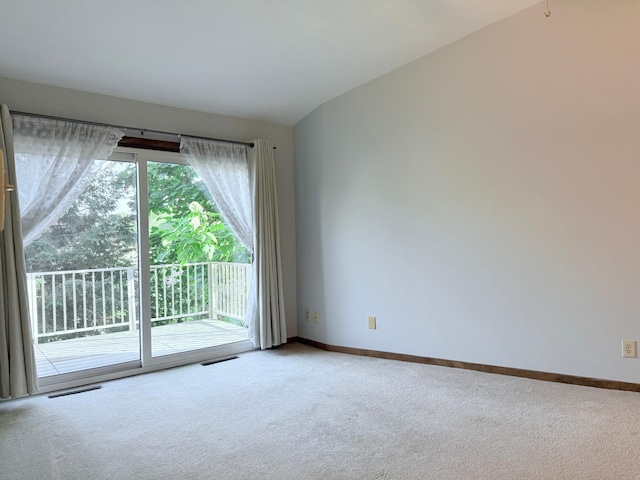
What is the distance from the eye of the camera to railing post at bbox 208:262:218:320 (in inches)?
181

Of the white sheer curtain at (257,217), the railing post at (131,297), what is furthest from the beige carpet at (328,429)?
the white sheer curtain at (257,217)

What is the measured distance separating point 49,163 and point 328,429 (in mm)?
2725

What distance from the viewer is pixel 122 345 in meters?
3.97

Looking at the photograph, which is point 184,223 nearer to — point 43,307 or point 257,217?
point 257,217

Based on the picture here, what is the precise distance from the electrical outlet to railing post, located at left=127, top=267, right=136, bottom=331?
3780mm

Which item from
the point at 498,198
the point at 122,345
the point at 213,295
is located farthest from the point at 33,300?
the point at 498,198

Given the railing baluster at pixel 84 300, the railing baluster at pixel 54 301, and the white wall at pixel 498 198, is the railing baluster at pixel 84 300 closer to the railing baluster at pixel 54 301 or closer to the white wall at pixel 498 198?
the railing baluster at pixel 54 301

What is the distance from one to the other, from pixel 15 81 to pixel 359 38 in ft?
8.31

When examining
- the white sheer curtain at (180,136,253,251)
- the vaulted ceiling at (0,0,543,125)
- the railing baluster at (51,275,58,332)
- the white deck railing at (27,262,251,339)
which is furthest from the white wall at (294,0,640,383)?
the railing baluster at (51,275,58,332)

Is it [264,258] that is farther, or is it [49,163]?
[264,258]

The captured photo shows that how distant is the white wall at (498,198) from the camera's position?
2.86 meters

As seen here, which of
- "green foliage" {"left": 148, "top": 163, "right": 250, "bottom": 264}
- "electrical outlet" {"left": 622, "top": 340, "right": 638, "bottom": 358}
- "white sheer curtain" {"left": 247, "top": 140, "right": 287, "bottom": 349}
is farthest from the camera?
"white sheer curtain" {"left": 247, "top": 140, "right": 287, "bottom": 349}

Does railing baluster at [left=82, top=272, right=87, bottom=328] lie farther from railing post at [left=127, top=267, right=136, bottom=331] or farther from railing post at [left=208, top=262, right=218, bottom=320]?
railing post at [left=208, top=262, right=218, bottom=320]

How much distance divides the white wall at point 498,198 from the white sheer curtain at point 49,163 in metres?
2.10
